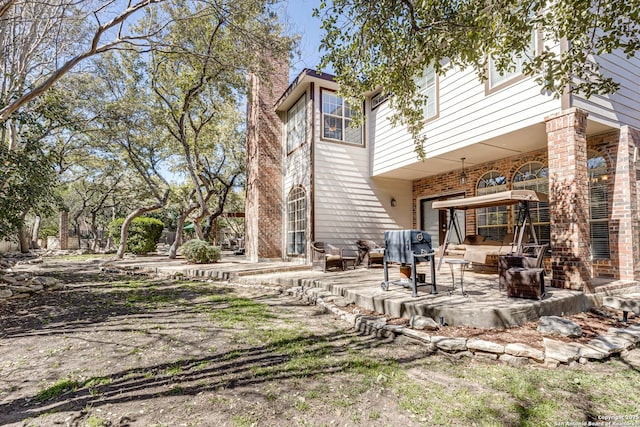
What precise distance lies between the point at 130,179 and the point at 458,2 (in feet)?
70.2

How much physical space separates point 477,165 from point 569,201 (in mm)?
3893

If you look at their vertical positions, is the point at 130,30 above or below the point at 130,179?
above

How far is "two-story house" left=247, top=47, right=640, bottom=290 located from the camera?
196 inches

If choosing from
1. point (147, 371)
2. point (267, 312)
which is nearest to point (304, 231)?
point (267, 312)

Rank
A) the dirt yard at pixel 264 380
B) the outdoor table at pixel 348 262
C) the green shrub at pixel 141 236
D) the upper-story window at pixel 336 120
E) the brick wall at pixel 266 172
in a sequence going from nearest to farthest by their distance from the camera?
the dirt yard at pixel 264 380 → the outdoor table at pixel 348 262 → the upper-story window at pixel 336 120 → the brick wall at pixel 266 172 → the green shrub at pixel 141 236

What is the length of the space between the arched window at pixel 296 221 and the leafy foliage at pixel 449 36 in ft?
17.5

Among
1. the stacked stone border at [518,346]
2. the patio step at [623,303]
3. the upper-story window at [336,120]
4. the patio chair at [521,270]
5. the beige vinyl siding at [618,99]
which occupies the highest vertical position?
the upper-story window at [336,120]

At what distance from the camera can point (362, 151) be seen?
9961 mm

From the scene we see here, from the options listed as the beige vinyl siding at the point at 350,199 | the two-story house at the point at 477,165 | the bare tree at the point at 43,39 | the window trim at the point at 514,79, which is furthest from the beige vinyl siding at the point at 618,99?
the bare tree at the point at 43,39

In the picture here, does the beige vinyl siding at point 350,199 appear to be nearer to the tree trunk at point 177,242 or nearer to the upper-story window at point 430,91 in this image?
the upper-story window at point 430,91

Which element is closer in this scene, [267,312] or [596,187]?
[267,312]

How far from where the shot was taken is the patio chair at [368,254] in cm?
856

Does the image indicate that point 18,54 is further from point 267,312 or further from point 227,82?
point 267,312

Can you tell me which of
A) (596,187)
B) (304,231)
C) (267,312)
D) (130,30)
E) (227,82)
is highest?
(130,30)
